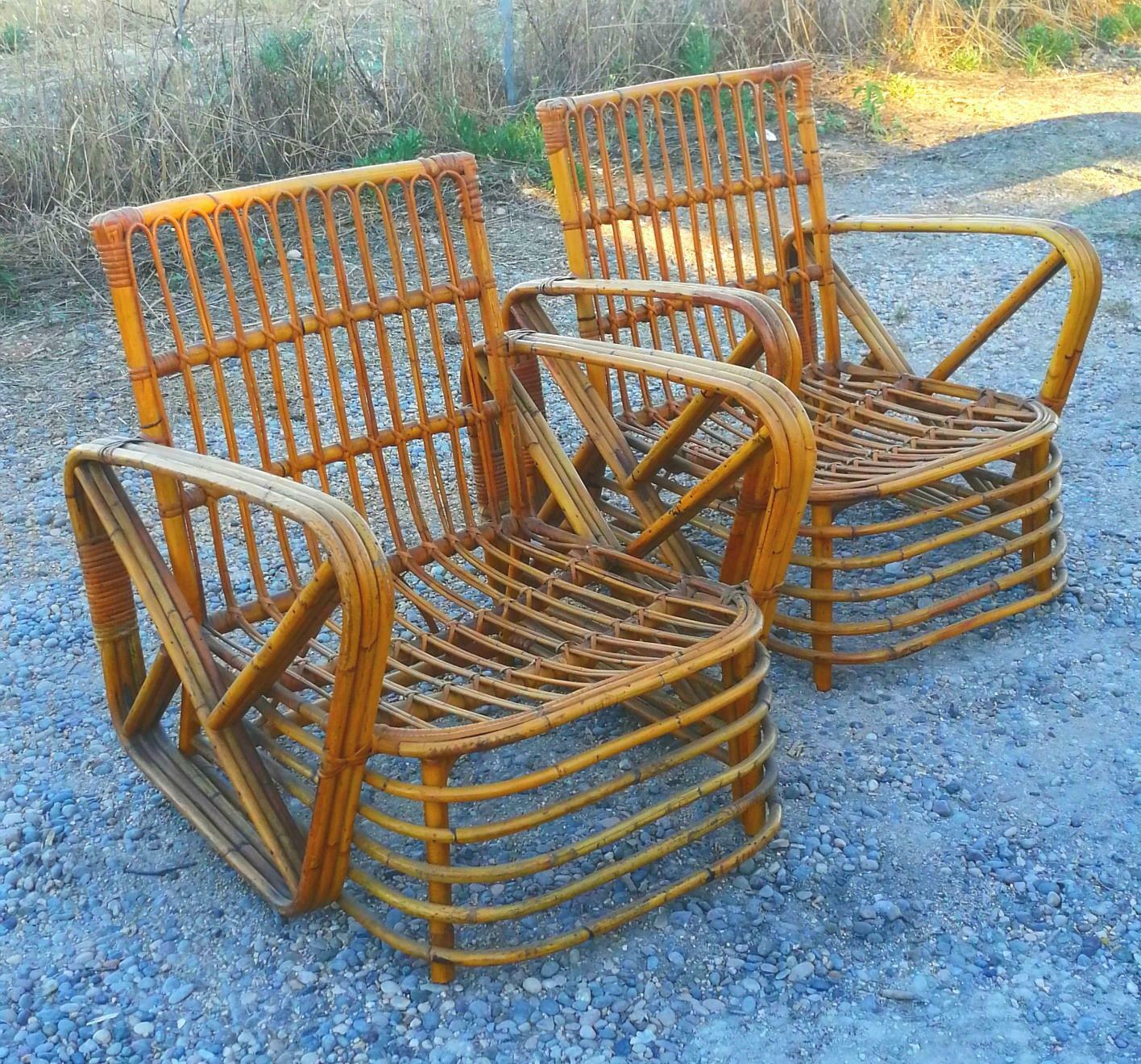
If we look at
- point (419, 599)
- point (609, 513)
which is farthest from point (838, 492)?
point (419, 599)

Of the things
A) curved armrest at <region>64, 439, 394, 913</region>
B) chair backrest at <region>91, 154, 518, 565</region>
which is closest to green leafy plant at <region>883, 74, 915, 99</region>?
chair backrest at <region>91, 154, 518, 565</region>

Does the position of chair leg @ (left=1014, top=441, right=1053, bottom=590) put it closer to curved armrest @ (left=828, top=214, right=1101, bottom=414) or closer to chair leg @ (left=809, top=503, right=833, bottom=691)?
curved armrest @ (left=828, top=214, right=1101, bottom=414)

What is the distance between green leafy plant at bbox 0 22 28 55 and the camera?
195 inches

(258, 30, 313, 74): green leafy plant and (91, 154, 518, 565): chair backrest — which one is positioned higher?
(258, 30, 313, 74): green leafy plant

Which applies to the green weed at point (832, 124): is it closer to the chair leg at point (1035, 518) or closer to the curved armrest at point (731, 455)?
the chair leg at point (1035, 518)

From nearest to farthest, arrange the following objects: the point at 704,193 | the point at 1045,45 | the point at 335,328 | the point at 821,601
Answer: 1. the point at 821,601
2. the point at 335,328
3. the point at 704,193
4. the point at 1045,45

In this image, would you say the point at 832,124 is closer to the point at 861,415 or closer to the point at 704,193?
the point at 704,193

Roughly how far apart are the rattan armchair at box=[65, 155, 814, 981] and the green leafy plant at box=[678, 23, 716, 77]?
342cm

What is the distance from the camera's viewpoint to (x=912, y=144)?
5.54 meters

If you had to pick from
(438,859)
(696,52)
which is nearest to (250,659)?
(438,859)

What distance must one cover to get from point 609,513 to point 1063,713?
34.5 inches

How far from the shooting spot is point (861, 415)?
8.47 feet

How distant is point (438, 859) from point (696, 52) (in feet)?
14.9

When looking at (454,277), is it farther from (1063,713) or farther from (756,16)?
(756,16)
